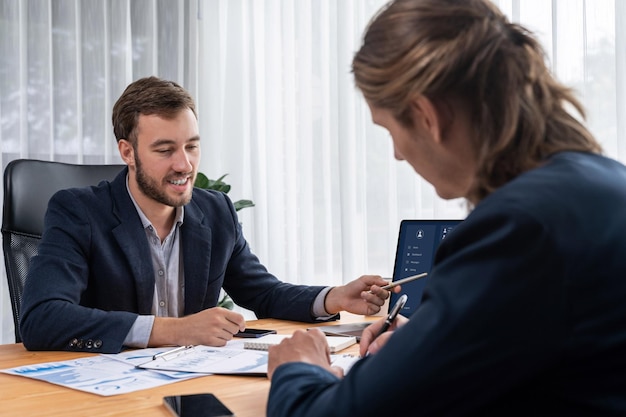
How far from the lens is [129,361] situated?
151 centimetres

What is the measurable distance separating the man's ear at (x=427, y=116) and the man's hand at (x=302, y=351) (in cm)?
36

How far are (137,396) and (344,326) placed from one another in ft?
2.45

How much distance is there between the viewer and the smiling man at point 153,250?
189 centimetres

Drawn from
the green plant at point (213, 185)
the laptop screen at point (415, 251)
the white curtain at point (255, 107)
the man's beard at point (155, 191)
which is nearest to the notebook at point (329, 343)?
the laptop screen at point (415, 251)

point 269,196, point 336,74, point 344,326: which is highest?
point 336,74

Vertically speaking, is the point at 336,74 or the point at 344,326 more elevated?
the point at 336,74

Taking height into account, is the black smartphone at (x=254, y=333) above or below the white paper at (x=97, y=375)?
below

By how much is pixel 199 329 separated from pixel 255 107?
100.0 inches

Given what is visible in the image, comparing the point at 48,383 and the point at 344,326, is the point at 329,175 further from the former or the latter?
the point at 48,383

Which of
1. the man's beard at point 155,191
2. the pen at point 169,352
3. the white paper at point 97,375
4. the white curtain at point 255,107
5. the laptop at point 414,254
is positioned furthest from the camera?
the white curtain at point 255,107

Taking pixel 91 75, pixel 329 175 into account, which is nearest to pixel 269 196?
pixel 329 175

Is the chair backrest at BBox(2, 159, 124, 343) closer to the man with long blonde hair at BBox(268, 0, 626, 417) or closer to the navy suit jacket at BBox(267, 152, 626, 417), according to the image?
the man with long blonde hair at BBox(268, 0, 626, 417)

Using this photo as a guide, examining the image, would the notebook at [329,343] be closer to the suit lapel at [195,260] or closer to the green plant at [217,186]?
the suit lapel at [195,260]

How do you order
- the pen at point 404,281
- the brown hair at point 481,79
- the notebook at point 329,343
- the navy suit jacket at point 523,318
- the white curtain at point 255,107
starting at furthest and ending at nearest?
the white curtain at point 255,107
the pen at point 404,281
the notebook at point 329,343
the brown hair at point 481,79
the navy suit jacket at point 523,318
